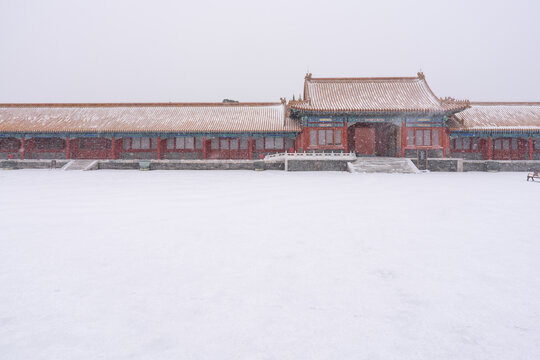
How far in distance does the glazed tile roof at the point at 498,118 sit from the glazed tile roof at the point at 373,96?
267cm

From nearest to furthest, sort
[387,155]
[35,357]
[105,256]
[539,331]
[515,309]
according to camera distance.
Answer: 1. [35,357]
2. [539,331]
3. [515,309]
4. [105,256]
5. [387,155]

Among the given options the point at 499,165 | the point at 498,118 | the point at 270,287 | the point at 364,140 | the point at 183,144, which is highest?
the point at 498,118

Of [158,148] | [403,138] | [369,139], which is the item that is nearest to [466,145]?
[403,138]

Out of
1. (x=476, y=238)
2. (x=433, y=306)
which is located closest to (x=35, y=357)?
(x=433, y=306)

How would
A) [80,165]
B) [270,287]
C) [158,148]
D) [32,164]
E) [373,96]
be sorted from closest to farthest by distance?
[270,287] < [80,165] < [373,96] < [32,164] < [158,148]

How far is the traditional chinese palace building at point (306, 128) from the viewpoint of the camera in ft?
73.6

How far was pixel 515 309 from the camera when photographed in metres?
2.75

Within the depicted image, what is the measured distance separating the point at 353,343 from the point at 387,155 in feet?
80.3

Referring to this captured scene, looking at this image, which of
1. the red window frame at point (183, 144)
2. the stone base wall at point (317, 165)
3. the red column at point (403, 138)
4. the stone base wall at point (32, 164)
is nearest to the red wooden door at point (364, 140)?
the red column at point (403, 138)

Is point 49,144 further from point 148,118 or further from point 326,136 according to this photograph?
point 326,136

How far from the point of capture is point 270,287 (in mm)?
3180

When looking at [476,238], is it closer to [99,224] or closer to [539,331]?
[539,331]

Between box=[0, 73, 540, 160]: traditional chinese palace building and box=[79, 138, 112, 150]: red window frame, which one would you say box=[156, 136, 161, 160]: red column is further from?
box=[79, 138, 112, 150]: red window frame

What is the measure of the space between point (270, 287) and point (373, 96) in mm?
23494
